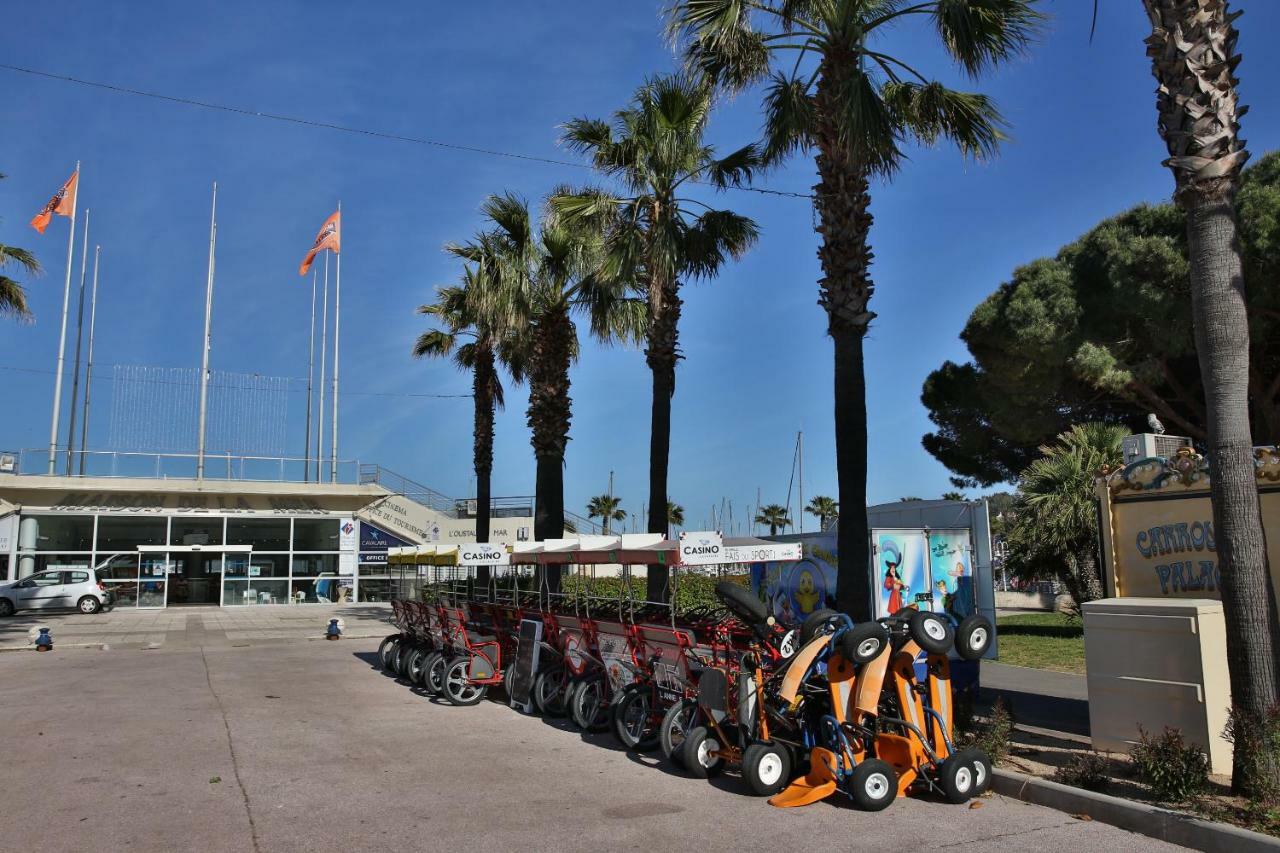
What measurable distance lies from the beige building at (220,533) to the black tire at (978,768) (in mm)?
28147

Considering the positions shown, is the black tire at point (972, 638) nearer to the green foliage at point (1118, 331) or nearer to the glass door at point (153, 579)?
the green foliage at point (1118, 331)

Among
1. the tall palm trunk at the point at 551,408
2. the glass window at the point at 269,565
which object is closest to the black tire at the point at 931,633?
the tall palm trunk at the point at 551,408

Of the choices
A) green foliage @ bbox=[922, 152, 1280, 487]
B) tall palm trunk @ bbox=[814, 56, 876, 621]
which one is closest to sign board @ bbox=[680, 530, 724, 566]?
tall palm trunk @ bbox=[814, 56, 876, 621]

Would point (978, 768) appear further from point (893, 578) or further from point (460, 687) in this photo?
point (460, 687)

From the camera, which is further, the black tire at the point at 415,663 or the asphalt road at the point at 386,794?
the black tire at the point at 415,663

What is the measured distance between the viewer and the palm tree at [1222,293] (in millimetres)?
6340

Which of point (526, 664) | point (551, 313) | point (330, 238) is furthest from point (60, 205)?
point (526, 664)

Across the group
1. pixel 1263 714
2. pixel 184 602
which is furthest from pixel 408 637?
pixel 184 602

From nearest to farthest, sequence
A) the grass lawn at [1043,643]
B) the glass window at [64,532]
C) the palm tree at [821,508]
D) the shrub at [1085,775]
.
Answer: the shrub at [1085,775], the grass lawn at [1043,643], the glass window at [64,532], the palm tree at [821,508]

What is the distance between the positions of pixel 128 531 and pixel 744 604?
33.4 meters

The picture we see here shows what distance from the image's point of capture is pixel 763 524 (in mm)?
79438

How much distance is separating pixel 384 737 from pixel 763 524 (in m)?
71.1

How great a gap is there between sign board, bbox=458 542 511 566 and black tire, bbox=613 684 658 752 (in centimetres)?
422

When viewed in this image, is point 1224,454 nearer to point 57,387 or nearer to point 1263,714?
point 1263,714
